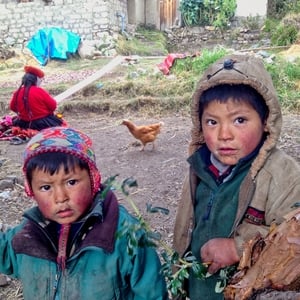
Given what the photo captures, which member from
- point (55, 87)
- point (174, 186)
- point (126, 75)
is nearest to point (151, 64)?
point (126, 75)

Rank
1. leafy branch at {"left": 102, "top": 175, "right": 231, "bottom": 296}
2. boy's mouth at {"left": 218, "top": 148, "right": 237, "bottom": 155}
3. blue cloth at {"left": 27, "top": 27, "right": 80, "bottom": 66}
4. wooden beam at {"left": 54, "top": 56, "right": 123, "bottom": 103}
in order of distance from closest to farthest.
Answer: leafy branch at {"left": 102, "top": 175, "right": 231, "bottom": 296}, boy's mouth at {"left": 218, "top": 148, "right": 237, "bottom": 155}, wooden beam at {"left": 54, "top": 56, "right": 123, "bottom": 103}, blue cloth at {"left": 27, "top": 27, "right": 80, "bottom": 66}

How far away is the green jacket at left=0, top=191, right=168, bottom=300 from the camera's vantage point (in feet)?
5.60

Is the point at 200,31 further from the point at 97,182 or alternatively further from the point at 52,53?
the point at 97,182

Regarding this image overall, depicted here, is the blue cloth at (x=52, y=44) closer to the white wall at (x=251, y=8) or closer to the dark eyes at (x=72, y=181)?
the white wall at (x=251, y=8)

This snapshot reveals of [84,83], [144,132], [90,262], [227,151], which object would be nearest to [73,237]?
[90,262]

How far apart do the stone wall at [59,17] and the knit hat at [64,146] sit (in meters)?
14.4

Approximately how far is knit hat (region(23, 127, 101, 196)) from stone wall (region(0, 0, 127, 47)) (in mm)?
14423

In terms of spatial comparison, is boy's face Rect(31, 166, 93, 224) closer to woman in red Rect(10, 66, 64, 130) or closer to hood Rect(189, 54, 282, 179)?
hood Rect(189, 54, 282, 179)

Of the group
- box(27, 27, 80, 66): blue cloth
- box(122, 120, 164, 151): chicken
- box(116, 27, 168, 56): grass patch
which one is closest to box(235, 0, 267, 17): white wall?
box(116, 27, 168, 56): grass patch

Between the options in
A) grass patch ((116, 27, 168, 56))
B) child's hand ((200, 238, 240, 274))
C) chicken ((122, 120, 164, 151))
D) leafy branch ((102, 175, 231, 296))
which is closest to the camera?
leafy branch ((102, 175, 231, 296))

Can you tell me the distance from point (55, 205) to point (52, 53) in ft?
45.3

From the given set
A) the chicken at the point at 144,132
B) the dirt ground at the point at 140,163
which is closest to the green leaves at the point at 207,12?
the dirt ground at the point at 140,163

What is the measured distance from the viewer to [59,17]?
1603 centimetres

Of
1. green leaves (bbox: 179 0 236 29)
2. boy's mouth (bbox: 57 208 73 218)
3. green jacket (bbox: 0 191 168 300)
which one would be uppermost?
boy's mouth (bbox: 57 208 73 218)
